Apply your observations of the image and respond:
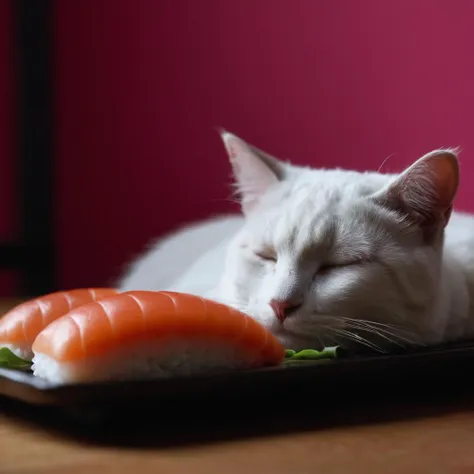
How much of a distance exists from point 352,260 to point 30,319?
49 cm

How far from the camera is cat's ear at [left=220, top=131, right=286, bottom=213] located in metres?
1.51

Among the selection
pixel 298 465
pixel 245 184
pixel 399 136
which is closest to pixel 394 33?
pixel 399 136

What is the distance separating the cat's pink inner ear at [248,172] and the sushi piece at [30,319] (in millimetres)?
340

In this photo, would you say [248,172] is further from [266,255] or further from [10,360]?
[10,360]

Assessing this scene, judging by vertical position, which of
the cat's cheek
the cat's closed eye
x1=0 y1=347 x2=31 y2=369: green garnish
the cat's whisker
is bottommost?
x1=0 y1=347 x2=31 y2=369: green garnish

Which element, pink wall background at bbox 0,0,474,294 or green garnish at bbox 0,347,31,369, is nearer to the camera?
green garnish at bbox 0,347,31,369

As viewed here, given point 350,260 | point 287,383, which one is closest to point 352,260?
point 350,260

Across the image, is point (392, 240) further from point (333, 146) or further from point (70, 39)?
point (70, 39)

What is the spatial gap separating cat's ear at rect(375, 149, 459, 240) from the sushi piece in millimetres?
511

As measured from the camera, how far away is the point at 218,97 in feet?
9.57

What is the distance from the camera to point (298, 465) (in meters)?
0.99

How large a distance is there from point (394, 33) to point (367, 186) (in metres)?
0.98

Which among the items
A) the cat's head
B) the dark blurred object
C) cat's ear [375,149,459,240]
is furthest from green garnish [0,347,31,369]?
the dark blurred object

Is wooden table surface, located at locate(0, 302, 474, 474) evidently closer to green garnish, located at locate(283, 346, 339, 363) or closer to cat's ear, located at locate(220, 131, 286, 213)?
green garnish, located at locate(283, 346, 339, 363)
